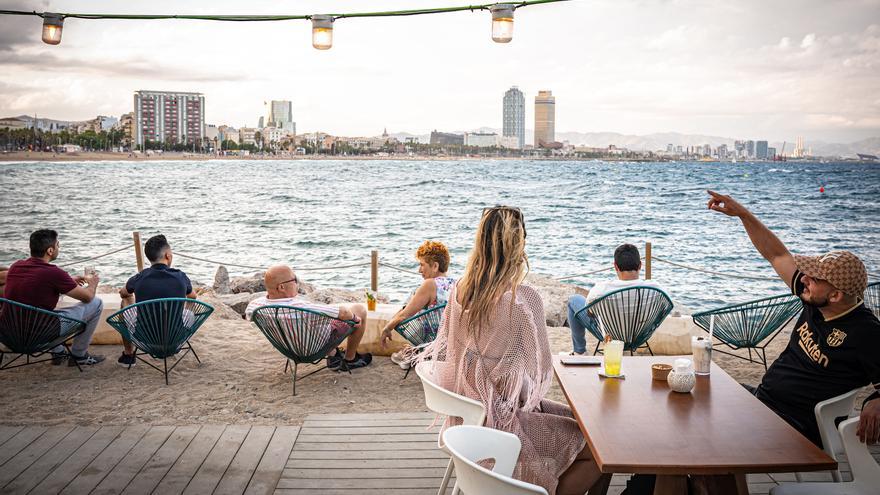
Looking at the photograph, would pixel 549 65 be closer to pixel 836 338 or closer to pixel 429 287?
pixel 429 287

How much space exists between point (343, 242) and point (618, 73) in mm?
35234

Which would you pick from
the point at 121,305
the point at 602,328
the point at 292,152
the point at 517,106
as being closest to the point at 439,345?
the point at 602,328

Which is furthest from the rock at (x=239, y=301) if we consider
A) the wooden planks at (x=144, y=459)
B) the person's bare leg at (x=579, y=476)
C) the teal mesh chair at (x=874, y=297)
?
the person's bare leg at (x=579, y=476)

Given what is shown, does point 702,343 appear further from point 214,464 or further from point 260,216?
point 260,216

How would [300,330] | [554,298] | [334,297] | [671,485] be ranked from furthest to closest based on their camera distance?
[334,297]
[554,298]
[300,330]
[671,485]

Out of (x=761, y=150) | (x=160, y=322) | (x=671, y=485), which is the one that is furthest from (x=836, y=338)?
(x=761, y=150)

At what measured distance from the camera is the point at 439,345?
3387 mm

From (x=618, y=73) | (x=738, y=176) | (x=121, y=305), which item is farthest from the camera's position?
(x=738, y=176)

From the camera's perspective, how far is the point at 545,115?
3484 inches

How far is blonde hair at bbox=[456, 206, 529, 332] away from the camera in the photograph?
3037 millimetres

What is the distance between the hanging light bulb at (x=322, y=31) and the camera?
6719mm

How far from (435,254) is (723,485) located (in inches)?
128

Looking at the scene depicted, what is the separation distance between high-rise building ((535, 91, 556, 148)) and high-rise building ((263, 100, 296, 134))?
121ft

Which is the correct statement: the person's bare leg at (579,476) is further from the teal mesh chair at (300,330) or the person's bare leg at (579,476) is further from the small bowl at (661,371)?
the teal mesh chair at (300,330)
